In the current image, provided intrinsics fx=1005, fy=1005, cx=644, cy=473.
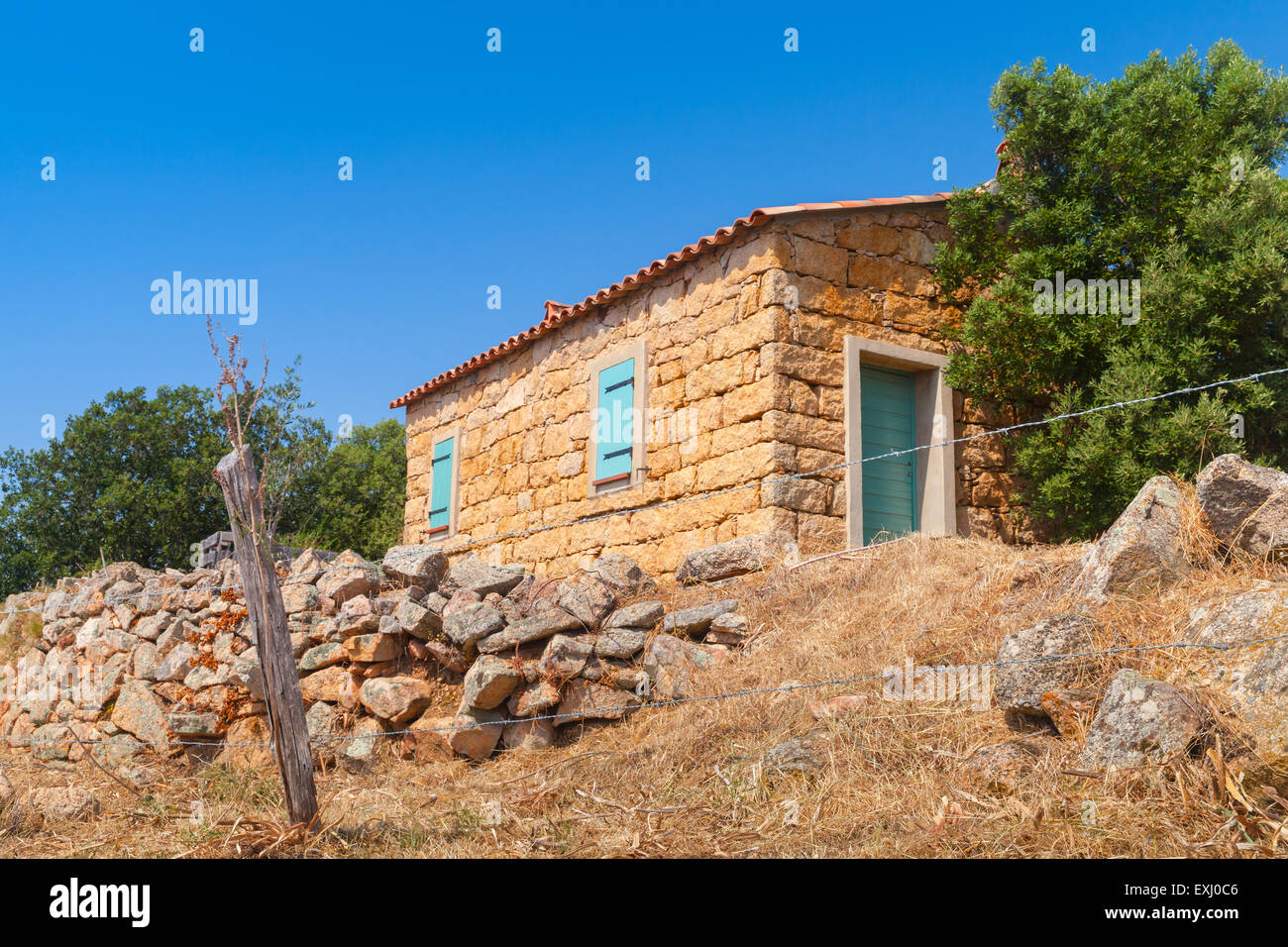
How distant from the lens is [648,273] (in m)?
9.32

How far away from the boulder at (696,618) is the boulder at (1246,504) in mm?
2850

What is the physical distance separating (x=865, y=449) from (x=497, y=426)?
478 cm

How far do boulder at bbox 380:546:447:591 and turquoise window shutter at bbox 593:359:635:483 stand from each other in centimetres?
225

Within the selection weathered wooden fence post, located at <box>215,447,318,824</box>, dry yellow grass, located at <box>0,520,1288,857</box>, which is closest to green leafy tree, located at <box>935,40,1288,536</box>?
dry yellow grass, located at <box>0,520,1288,857</box>

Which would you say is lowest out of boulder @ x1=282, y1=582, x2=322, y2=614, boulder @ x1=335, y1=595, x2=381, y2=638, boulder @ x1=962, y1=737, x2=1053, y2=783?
boulder @ x1=962, y1=737, x2=1053, y2=783

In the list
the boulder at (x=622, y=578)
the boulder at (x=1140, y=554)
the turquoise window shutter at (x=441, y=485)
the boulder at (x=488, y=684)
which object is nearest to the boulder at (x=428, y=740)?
the boulder at (x=488, y=684)

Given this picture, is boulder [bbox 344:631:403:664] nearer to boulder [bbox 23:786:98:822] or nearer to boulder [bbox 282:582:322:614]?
boulder [bbox 282:582:322:614]

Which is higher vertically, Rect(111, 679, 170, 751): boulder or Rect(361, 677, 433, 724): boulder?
Rect(361, 677, 433, 724): boulder

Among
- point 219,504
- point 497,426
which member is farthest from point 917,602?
point 219,504

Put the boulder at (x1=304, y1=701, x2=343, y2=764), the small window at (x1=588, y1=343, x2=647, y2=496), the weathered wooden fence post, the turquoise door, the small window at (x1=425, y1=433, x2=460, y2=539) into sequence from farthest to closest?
1. the small window at (x1=425, y1=433, x2=460, y2=539)
2. the small window at (x1=588, y1=343, x2=647, y2=496)
3. the turquoise door
4. the boulder at (x1=304, y1=701, x2=343, y2=764)
5. the weathered wooden fence post

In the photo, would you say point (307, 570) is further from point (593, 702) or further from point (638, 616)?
point (593, 702)

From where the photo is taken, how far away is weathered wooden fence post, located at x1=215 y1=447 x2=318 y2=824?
14.5ft

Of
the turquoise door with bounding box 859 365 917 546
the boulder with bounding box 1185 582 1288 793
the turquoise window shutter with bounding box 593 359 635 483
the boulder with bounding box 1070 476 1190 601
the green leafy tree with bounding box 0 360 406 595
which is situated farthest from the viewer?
the green leafy tree with bounding box 0 360 406 595

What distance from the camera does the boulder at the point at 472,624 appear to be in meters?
6.68
